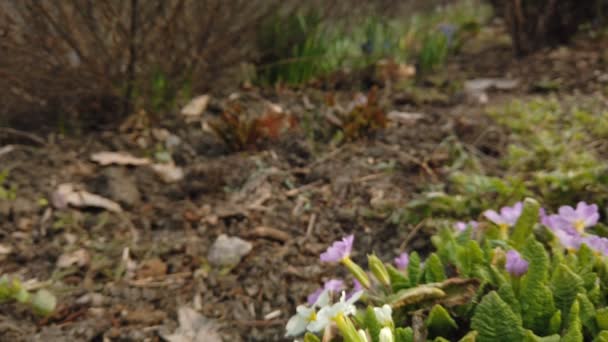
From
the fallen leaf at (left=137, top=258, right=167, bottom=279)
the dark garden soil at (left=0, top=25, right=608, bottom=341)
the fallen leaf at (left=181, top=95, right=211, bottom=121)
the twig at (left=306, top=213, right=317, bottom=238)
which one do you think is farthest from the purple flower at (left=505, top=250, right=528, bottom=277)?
the fallen leaf at (left=181, top=95, right=211, bottom=121)

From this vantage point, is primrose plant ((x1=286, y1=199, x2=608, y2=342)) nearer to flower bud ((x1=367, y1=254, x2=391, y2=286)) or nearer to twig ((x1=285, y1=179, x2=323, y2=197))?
flower bud ((x1=367, y1=254, x2=391, y2=286))

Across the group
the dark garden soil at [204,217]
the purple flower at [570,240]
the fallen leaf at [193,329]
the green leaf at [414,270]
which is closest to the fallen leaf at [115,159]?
the dark garden soil at [204,217]

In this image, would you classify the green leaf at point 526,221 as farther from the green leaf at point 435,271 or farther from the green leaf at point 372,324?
the green leaf at point 372,324

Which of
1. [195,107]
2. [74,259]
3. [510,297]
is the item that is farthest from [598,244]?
[195,107]

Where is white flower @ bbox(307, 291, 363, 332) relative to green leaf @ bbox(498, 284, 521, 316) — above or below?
above

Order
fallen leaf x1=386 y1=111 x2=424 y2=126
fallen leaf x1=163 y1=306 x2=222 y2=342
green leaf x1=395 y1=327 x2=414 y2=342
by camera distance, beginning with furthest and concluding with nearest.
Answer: fallen leaf x1=386 y1=111 x2=424 y2=126 → fallen leaf x1=163 y1=306 x2=222 y2=342 → green leaf x1=395 y1=327 x2=414 y2=342

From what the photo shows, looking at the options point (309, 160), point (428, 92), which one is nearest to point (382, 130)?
point (309, 160)
